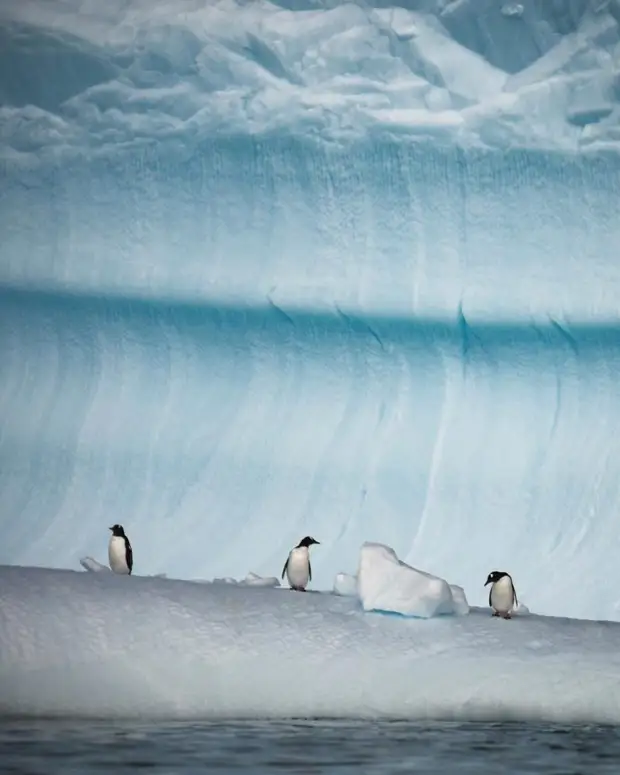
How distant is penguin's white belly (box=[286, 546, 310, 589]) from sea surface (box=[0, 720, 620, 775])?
3.62 feet

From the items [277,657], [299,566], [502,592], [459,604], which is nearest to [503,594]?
[502,592]

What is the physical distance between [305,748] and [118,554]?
6.60 feet

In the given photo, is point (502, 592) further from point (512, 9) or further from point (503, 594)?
point (512, 9)

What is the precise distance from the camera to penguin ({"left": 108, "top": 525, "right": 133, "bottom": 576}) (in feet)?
19.8

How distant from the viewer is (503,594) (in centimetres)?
559

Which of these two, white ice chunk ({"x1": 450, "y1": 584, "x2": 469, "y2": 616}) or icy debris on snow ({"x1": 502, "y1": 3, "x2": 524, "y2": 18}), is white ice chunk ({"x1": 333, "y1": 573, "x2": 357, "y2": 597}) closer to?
white ice chunk ({"x1": 450, "y1": 584, "x2": 469, "y2": 616})

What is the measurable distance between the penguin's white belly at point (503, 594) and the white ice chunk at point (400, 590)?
0.97 ft

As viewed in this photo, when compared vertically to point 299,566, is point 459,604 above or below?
below

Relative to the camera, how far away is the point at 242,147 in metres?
7.92

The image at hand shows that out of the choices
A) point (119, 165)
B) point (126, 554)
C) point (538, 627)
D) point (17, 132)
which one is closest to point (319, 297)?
point (119, 165)

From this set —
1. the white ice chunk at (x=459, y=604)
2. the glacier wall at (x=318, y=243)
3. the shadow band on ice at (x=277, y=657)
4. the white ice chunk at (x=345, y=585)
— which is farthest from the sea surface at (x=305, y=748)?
the glacier wall at (x=318, y=243)

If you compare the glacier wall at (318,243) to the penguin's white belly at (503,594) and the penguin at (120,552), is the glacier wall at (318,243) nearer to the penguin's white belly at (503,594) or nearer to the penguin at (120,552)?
the penguin at (120,552)

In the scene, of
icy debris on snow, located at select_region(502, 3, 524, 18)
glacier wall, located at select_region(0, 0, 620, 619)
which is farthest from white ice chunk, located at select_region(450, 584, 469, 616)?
icy debris on snow, located at select_region(502, 3, 524, 18)

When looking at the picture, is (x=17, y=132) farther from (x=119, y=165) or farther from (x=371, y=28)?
(x=371, y=28)
